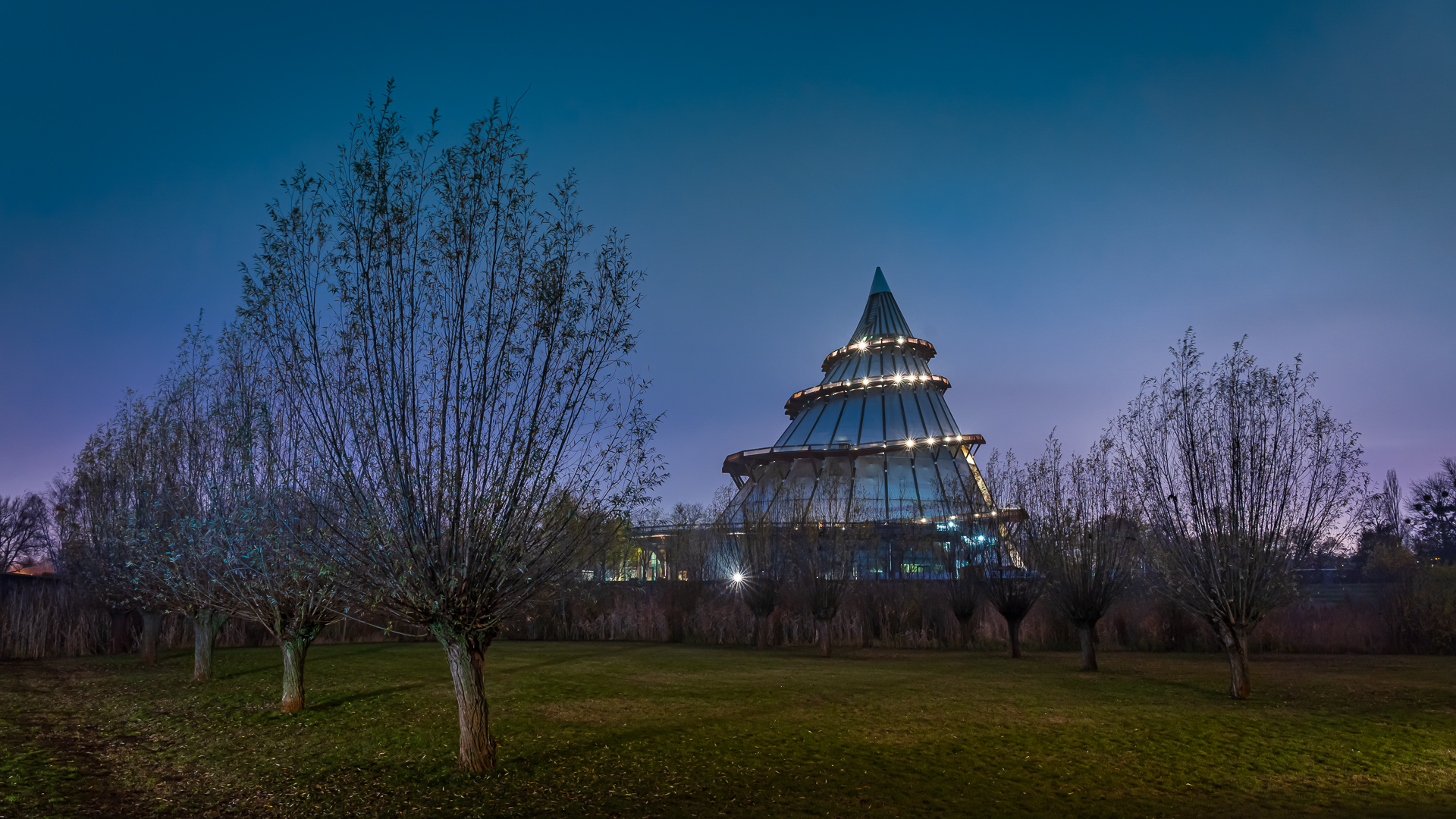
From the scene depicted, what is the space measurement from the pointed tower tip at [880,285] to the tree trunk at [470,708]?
255 ft

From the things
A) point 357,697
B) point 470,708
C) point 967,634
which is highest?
point 470,708

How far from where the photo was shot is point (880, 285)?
83812 mm

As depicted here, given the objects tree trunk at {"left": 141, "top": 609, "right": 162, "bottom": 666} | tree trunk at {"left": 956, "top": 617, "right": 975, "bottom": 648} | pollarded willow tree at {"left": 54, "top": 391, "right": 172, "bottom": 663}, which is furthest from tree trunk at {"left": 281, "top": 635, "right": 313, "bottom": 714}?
tree trunk at {"left": 956, "top": 617, "right": 975, "bottom": 648}

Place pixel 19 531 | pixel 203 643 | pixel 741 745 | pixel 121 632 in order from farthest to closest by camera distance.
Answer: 1. pixel 19 531
2. pixel 121 632
3. pixel 203 643
4. pixel 741 745

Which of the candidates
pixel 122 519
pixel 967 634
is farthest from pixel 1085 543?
pixel 122 519

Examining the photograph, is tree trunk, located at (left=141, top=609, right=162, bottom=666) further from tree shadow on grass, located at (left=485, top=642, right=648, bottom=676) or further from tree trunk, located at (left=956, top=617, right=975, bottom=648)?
tree trunk, located at (left=956, top=617, right=975, bottom=648)

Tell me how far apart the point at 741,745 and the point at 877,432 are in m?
61.2

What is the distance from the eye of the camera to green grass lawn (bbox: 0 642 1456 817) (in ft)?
28.1

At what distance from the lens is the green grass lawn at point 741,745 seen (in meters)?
8.56

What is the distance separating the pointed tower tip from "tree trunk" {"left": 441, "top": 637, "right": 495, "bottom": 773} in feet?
255

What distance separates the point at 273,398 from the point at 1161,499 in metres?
19.0

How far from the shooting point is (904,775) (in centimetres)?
966

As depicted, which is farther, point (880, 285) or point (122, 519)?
point (880, 285)

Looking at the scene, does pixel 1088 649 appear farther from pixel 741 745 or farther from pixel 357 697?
pixel 357 697
